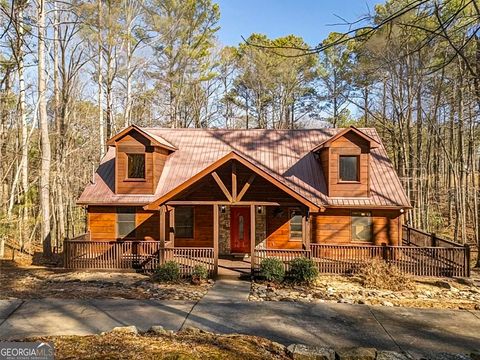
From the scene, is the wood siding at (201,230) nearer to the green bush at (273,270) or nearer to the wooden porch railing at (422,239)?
the green bush at (273,270)

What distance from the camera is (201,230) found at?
15.3 m

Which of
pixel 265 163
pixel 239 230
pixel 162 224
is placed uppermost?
pixel 265 163

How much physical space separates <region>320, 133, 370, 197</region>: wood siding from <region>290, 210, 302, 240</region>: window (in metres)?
1.63

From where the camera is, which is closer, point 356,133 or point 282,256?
point 282,256

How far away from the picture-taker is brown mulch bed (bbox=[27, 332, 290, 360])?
14.5 ft

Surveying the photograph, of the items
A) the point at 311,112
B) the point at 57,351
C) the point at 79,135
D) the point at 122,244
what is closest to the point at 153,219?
the point at 122,244

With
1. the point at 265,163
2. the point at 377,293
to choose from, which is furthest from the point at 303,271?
the point at 265,163

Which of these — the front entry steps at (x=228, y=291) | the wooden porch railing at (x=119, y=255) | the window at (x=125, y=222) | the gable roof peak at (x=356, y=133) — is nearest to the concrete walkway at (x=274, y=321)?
the front entry steps at (x=228, y=291)

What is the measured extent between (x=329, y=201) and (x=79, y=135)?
780 inches

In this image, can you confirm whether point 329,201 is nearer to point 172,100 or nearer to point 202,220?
point 202,220

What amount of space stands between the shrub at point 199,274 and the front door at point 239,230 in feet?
11.5

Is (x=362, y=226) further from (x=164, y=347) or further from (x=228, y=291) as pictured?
(x=164, y=347)

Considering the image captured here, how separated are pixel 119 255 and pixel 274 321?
25.8 feet

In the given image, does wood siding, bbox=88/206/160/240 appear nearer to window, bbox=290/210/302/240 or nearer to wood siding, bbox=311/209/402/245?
window, bbox=290/210/302/240
